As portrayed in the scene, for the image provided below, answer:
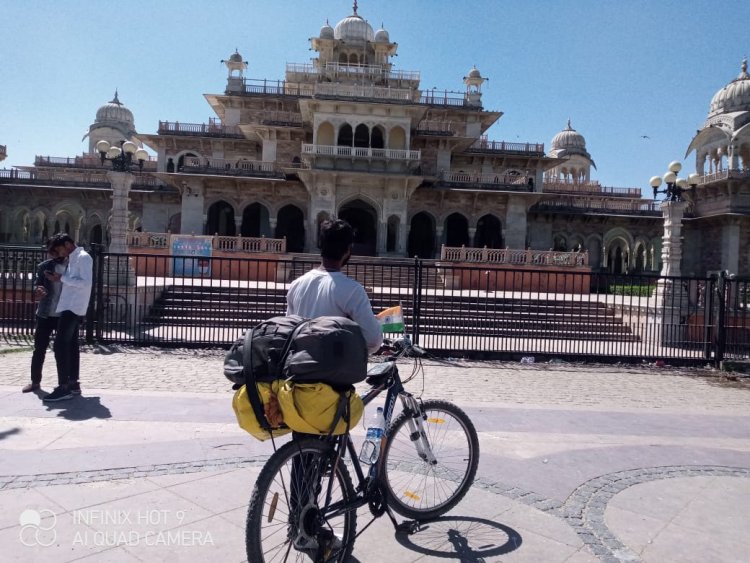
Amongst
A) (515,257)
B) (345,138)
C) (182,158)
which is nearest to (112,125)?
(182,158)

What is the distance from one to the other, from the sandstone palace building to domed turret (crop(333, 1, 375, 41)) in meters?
0.09

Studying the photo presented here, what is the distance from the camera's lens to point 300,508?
2.68m

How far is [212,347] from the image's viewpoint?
1053 centimetres

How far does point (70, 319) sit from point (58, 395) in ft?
2.79

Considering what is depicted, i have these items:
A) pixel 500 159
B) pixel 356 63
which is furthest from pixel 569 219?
pixel 356 63

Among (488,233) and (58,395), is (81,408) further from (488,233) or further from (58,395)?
(488,233)

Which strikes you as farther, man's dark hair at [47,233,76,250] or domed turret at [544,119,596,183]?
domed turret at [544,119,596,183]

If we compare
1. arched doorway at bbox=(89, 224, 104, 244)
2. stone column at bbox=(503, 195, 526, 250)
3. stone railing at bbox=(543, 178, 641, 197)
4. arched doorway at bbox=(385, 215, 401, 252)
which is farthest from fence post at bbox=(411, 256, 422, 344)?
arched doorway at bbox=(89, 224, 104, 244)

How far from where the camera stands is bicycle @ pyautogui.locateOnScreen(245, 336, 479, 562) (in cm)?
265

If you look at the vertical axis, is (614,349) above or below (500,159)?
below

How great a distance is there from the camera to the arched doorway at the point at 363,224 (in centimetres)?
3252

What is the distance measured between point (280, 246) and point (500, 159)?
16.1 m

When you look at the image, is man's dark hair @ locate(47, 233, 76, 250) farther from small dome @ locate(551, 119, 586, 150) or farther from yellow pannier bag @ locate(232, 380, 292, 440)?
small dome @ locate(551, 119, 586, 150)

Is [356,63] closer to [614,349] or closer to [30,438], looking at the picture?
[614,349]
